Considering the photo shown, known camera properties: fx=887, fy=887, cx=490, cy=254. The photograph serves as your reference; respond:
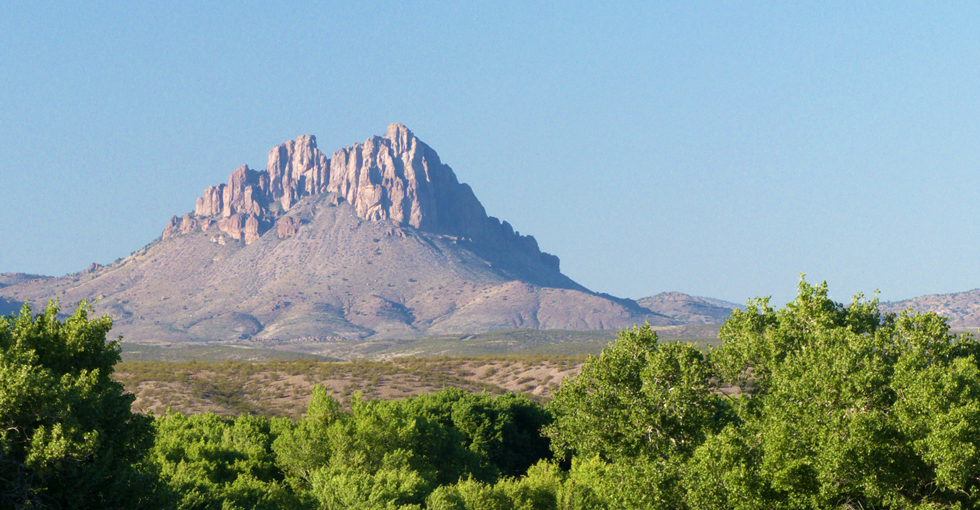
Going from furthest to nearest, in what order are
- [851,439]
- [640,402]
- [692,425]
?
[640,402] < [692,425] < [851,439]

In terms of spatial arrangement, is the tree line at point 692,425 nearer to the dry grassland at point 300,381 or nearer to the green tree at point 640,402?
the green tree at point 640,402

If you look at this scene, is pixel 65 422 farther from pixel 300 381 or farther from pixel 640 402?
pixel 300 381

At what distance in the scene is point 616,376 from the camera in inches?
1462

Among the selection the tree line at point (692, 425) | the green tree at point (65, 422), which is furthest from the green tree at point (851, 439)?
the green tree at point (65, 422)

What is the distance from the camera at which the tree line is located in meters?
27.4

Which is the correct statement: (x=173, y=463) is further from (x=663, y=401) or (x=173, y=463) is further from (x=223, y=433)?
(x=663, y=401)

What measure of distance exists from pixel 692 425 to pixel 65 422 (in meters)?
22.4

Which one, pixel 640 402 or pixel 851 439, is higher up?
pixel 640 402

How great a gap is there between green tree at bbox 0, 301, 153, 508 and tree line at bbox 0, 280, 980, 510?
0.06 meters

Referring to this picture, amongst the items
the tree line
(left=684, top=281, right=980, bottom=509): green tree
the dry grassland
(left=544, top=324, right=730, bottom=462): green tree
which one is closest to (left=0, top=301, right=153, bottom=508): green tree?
the tree line

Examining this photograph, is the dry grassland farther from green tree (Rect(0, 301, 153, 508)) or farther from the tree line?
green tree (Rect(0, 301, 153, 508))

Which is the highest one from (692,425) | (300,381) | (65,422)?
(65,422)

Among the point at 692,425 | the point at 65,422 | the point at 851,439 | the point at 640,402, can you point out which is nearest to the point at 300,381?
the point at 640,402

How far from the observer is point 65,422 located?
85.9 ft
